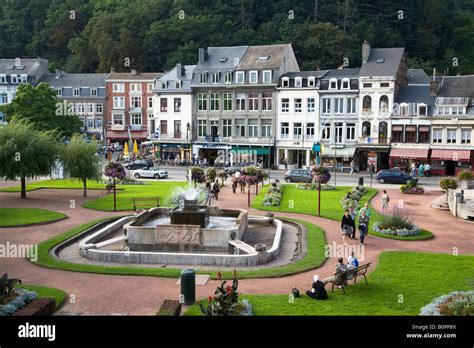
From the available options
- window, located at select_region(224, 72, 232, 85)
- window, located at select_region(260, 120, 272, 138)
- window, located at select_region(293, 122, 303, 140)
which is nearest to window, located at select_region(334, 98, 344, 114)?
window, located at select_region(293, 122, 303, 140)

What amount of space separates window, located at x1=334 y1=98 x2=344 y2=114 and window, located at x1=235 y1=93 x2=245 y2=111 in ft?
39.5

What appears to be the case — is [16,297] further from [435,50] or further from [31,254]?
[435,50]

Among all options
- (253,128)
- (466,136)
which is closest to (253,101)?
(253,128)

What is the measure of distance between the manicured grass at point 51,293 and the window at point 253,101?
5343 centimetres

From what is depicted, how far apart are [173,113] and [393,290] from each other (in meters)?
60.0

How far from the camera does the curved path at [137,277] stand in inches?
703

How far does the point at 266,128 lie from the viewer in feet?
230

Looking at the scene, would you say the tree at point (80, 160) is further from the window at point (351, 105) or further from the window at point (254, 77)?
the window at point (351, 105)

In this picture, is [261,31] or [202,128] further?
[261,31]

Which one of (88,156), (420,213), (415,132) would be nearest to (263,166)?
(415,132)

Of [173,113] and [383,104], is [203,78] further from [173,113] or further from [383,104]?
[383,104]

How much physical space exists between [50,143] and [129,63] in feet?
184

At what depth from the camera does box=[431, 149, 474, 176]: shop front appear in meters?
60.2
